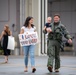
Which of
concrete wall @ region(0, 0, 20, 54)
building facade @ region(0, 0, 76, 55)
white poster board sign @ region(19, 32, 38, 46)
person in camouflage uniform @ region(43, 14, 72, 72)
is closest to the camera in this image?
person in camouflage uniform @ region(43, 14, 72, 72)

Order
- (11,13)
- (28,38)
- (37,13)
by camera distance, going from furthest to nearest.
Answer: (11,13) → (37,13) → (28,38)

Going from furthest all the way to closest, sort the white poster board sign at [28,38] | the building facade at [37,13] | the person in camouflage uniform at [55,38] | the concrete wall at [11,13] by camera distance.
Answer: the concrete wall at [11,13]
the building facade at [37,13]
the white poster board sign at [28,38]
the person in camouflage uniform at [55,38]

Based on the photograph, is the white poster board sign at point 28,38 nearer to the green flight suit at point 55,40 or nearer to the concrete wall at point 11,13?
the green flight suit at point 55,40

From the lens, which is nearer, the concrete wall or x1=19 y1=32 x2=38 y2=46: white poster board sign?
x1=19 y1=32 x2=38 y2=46: white poster board sign

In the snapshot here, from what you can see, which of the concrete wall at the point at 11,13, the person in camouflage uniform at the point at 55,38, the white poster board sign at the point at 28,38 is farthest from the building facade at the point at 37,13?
Answer: the person in camouflage uniform at the point at 55,38

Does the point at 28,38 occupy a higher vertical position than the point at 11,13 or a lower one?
lower

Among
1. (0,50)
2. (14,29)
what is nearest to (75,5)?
(14,29)

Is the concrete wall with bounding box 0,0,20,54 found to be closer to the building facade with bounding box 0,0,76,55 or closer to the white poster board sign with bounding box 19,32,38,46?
the building facade with bounding box 0,0,76,55

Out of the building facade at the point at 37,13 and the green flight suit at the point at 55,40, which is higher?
the building facade at the point at 37,13

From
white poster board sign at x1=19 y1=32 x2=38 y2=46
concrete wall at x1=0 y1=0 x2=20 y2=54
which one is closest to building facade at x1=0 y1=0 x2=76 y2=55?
concrete wall at x1=0 y1=0 x2=20 y2=54

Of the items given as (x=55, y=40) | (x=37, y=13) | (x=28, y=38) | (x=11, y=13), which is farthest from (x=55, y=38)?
(x=11, y=13)

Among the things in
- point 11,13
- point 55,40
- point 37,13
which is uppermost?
point 11,13

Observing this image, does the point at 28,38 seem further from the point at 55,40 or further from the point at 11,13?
the point at 11,13

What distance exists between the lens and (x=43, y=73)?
1062cm
